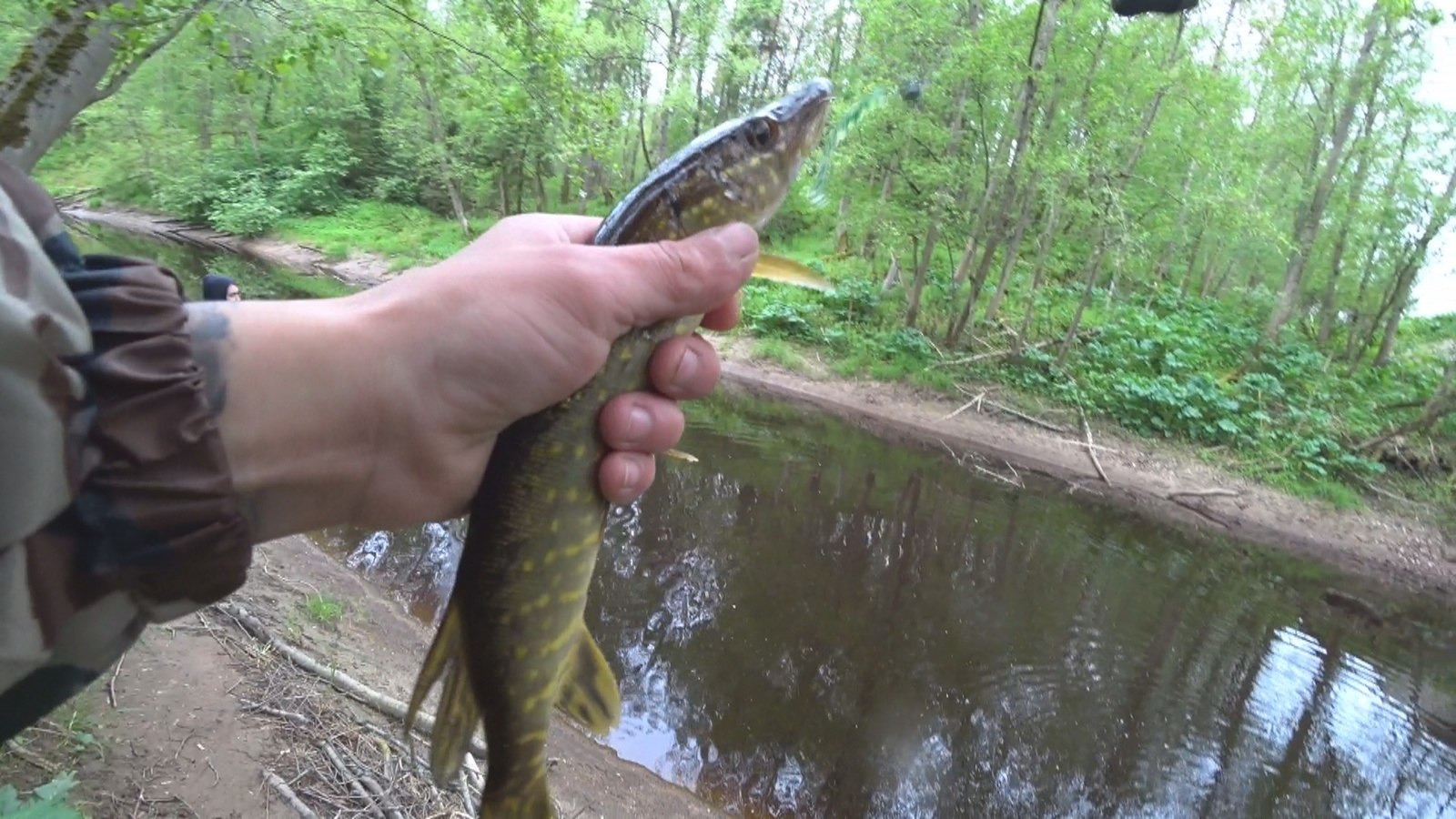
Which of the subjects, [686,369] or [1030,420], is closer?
[686,369]

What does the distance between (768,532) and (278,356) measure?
30.0 ft

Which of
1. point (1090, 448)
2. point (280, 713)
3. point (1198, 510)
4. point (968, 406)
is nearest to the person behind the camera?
point (280, 713)

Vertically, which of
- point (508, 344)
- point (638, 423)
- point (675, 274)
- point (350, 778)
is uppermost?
point (675, 274)

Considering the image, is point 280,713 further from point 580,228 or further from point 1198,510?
point 1198,510

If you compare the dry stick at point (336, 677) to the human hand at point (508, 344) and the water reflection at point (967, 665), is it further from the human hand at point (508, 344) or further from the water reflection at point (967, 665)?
the human hand at point (508, 344)

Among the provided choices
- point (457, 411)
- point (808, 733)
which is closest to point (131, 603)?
point (457, 411)

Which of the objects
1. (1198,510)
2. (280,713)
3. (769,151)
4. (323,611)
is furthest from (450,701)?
(1198,510)

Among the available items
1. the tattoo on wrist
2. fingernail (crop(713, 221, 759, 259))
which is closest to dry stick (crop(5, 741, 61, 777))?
the tattoo on wrist

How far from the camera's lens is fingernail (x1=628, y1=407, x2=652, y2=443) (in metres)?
2.01

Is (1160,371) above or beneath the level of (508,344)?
beneath

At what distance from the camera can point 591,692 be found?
2.18 meters

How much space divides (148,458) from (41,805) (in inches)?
74.4

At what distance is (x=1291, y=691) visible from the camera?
8.82 meters

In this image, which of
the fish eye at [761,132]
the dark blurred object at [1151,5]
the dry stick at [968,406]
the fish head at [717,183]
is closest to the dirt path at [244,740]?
the fish head at [717,183]
